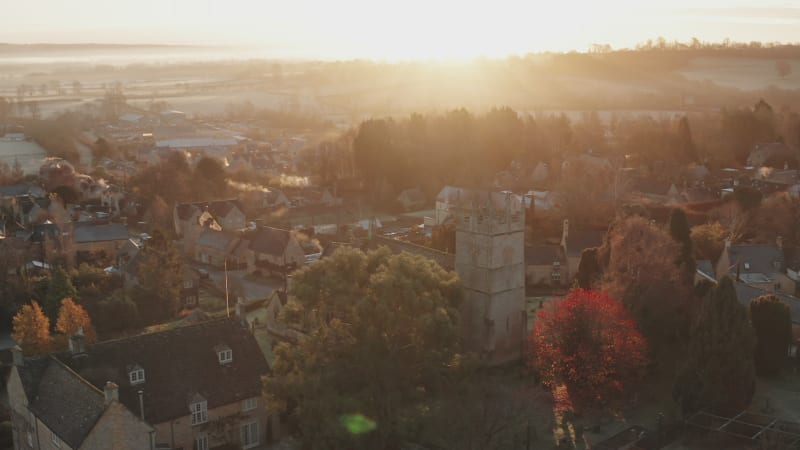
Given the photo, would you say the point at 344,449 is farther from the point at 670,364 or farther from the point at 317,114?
the point at 317,114

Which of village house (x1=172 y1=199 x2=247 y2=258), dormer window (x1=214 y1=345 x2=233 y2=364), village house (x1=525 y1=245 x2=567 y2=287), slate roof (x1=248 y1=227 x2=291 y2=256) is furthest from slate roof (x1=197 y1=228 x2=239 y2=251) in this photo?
dormer window (x1=214 y1=345 x2=233 y2=364)

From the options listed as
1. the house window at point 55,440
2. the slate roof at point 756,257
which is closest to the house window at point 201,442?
the house window at point 55,440

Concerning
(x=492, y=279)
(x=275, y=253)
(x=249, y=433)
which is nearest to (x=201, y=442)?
(x=249, y=433)

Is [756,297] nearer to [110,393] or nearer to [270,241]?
[110,393]

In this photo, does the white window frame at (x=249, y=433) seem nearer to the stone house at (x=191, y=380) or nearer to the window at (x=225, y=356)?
the stone house at (x=191, y=380)

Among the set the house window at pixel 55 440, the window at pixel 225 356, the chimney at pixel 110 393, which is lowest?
the house window at pixel 55 440

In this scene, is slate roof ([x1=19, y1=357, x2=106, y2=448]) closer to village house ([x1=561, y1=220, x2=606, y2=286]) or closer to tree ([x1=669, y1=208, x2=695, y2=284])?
tree ([x1=669, y1=208, x2=695, y2=284])

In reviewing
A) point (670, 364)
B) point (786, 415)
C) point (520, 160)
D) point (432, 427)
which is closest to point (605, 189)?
point (520, 160)
